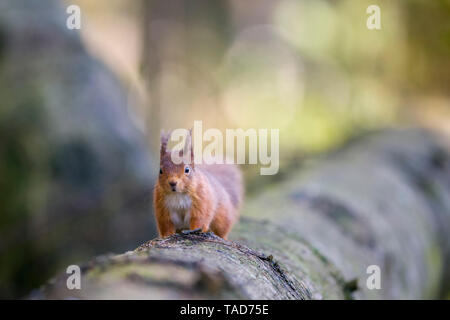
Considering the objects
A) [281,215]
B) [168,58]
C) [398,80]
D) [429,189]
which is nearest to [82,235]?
[281,215]

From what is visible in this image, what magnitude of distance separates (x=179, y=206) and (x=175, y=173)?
0.17 m

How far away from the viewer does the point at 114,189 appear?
19.4 ft

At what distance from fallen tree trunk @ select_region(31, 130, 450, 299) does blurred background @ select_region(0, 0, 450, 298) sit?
0.71 metres

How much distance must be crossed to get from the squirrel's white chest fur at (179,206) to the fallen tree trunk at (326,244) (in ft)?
0.93

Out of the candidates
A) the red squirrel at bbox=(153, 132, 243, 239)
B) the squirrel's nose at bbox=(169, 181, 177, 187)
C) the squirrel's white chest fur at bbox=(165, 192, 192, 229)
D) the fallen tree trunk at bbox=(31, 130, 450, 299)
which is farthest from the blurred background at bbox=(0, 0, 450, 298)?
the squirrel's nose at bbox=(169, 181, 177, 187)

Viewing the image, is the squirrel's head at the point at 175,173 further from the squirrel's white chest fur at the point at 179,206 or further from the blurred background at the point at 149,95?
Result: the blurred background at the point at 149,95

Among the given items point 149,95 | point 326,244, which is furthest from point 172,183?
point 149,95

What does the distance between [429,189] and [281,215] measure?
6.89 ft

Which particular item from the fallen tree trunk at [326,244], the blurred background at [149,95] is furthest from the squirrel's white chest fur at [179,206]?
the blurred background at [149,95]

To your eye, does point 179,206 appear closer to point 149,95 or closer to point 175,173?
point 175,173

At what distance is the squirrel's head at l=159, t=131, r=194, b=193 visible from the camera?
8.25 ft

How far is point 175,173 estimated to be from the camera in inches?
99.7

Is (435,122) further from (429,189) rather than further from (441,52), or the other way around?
(429,189)

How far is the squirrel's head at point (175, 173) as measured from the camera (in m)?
2.51
